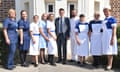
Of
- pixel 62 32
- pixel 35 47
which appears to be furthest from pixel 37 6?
A: pixel 35 47

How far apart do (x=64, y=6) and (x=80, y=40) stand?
2.13 meters

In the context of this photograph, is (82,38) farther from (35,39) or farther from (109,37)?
(35,39)

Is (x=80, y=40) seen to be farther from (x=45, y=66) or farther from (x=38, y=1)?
(x=38, y=1)

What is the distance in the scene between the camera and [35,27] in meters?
13.3

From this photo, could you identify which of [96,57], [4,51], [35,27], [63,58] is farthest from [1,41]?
[96,57]

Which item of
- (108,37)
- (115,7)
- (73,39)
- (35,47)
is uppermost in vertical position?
(115,7)

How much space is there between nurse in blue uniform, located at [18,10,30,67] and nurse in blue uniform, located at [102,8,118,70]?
2402 millimetres

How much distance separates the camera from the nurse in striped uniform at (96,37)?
13250 millimetres

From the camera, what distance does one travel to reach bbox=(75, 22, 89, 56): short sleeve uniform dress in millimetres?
13445

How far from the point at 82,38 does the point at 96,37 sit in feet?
1.59

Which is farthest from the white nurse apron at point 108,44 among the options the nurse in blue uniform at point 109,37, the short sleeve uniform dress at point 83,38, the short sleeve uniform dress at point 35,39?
the short sleeve uniform dress at point 35,39

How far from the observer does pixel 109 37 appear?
12.9 meters

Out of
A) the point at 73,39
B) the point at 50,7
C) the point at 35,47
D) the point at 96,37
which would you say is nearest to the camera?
the point at 96,37

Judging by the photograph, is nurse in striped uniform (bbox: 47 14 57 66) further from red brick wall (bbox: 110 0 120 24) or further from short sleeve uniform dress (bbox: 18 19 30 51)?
red brick wall (bbox: 110 0 120 24)
